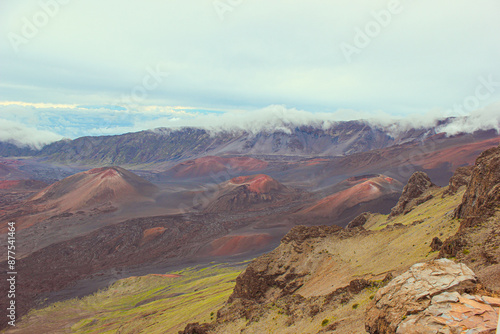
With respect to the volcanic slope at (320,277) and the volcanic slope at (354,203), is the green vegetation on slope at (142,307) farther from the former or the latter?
the volcanic slope at (354,203)

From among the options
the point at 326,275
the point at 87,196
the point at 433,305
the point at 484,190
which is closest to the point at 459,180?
the point at 484,190

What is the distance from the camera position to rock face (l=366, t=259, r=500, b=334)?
720cm

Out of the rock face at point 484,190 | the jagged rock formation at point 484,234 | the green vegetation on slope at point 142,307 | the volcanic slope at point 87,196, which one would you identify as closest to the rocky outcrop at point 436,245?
the jagged rock formation at point 484,234

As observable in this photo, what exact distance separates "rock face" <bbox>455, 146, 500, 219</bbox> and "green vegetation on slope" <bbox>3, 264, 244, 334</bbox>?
20.9 meters

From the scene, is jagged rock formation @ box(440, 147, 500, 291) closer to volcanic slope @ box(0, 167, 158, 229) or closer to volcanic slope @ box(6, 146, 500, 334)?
volcanic slope @ box(6, 146, 500, 334)

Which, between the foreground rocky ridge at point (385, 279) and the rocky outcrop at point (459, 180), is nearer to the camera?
the foreground rocky ridge at point (385, 279)

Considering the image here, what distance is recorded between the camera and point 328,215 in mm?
87938

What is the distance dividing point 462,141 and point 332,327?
18676cm

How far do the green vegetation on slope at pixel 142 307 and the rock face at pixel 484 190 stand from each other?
2094 centimetres

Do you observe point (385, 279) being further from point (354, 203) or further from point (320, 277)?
point (354, 203)

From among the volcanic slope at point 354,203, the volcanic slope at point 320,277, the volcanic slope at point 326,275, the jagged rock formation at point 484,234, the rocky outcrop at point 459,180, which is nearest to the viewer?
the jagged rock formation at point 484,234

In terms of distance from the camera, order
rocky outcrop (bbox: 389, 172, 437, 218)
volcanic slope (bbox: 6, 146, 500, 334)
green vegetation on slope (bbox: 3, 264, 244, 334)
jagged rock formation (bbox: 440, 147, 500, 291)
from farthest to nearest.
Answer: rocky outcrop (bbox: 389, 172, 437, 218)
green vegetation on slope (bbox: 3, 264, 244, 334)
volcanic slope (bbox: 6, 146, 500, 334)
jagged rock formation (bbox: 440, 147, 500, 291)

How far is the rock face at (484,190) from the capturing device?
16.6 m

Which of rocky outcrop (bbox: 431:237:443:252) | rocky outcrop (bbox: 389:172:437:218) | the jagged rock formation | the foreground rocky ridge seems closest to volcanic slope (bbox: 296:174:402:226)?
rocky outcrop (bbox: 389:172:437:218)
